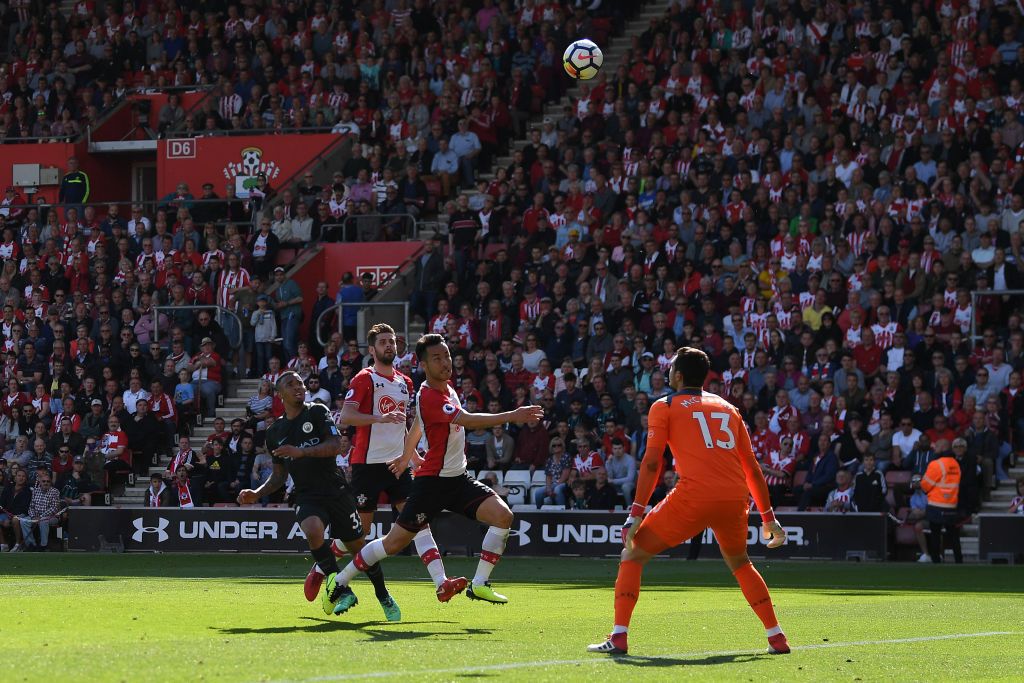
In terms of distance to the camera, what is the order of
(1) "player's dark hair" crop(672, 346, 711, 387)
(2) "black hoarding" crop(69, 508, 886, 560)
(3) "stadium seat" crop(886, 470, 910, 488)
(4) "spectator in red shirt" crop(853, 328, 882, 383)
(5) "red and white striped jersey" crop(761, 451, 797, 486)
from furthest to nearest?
(4) "spectator in red shirt" crop(853, 328, 882, 383)
(5) "red and white striped jersey" crop(761, 451, 797, 486)
(3) "stadium seat" crop(886, 470, 910, 488)
(2) "black hoarding" crop(69, 508, 886, 560)
(1) "player's dark hair" crop(672, 346, 711, 387)

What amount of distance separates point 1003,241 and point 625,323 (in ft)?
19.3

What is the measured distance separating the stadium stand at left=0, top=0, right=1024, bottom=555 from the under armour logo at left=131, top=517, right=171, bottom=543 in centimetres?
135

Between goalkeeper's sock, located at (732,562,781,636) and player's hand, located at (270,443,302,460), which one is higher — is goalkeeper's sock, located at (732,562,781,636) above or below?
below

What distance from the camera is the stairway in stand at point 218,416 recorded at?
2848 centimetres

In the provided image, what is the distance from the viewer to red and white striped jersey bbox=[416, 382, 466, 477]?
12.6 metres

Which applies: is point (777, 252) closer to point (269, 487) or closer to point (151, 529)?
point (151, 529)

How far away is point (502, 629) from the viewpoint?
1155 centimetres

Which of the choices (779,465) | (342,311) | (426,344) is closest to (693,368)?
(426,344)

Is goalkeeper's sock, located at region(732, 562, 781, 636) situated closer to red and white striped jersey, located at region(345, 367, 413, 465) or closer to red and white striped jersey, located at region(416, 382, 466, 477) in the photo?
red and white striped jersey, located at region(416, 382, 466, 477)

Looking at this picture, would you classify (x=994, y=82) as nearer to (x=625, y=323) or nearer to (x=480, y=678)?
(x=625, y=323)

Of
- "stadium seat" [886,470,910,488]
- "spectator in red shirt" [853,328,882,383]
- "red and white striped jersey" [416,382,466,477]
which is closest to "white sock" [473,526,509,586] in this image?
"red and white striped jersey" [416,382,466,477]

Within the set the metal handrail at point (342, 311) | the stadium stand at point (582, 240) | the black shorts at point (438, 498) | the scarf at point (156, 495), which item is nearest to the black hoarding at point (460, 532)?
the stadium stand at point (582, 240)

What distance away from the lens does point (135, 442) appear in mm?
28766

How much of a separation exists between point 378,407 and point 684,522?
438 centimetres
